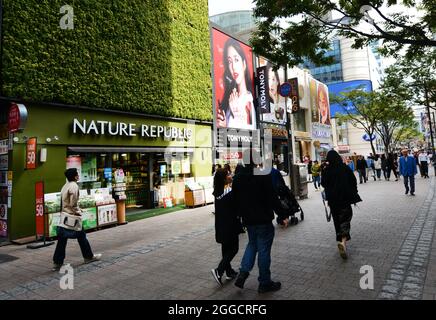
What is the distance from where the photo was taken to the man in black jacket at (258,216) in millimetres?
3969

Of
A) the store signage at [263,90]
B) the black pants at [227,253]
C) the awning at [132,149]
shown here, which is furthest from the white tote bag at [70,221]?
the store signage at [263,90]

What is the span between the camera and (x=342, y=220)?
17.8 feet

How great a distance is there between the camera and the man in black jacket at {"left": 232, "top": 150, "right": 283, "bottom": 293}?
156 inches

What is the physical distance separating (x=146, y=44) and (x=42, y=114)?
538 cm

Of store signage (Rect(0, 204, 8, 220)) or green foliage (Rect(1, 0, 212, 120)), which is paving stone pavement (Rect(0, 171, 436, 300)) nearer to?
store signage (Rect(0, 204, 8, 220))

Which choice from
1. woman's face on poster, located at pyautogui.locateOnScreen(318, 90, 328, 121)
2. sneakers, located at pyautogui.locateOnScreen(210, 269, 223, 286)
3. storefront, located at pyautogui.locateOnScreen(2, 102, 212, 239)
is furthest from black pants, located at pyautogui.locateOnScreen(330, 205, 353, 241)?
woman's face on poster, located at pyautogui.locateOnScreen(318, 90, 328, 121)

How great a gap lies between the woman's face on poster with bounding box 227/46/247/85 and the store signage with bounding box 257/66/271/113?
148 cm

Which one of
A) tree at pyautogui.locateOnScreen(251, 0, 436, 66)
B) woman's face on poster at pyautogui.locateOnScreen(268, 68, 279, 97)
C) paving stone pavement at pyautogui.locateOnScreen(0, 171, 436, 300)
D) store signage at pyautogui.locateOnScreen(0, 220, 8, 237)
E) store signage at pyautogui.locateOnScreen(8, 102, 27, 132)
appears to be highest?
woman's face on poster at pyautogui.locateOnScreen(268, 68, 279, 97)

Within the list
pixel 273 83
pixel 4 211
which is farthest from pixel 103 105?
pixel 273 83

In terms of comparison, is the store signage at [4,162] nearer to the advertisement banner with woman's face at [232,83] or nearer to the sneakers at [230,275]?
the sneakers at [230,275]

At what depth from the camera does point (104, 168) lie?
36.2 ft

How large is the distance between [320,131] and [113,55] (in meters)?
25.8

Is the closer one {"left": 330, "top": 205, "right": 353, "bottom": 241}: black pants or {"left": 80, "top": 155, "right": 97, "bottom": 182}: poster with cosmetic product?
{"left": 330, "top": 205, "right": 353, "bottom": 241}: black pants

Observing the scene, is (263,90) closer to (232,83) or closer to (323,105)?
(232,83)
